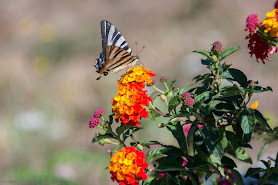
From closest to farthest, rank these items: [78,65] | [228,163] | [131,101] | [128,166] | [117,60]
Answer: [128,166] → [131,101] → [228,163] → [117,60] → [78,65]

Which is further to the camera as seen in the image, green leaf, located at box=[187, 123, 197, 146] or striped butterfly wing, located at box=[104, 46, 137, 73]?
striped butterfly wing, located at box=[104, 46, 137, 73]

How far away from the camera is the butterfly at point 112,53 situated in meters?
2.51

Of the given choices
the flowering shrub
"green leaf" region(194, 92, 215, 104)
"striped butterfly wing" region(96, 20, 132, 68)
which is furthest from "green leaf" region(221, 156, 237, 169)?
"striped butterfly wing" region(96, 20, 132, 68)

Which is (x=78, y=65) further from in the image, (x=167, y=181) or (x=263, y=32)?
(x=263, y=32)

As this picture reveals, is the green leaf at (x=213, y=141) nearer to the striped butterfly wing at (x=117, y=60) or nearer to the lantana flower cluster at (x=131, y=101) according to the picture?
the lantana flower cluster at (x=131, y=101)

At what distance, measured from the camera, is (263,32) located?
6.25ft

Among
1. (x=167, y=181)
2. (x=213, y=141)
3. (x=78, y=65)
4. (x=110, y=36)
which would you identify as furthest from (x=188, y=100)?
(x=78, y=65)

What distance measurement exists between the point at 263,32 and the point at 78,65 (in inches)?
206

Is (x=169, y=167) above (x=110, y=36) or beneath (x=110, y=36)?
beneath

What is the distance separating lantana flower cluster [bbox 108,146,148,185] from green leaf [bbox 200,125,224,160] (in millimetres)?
322

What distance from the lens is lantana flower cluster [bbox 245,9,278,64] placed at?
184cm

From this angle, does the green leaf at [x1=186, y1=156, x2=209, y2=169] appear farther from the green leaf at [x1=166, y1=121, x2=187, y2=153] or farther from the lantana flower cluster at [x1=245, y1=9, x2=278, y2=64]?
the lantana flower cluster at [x1=245, y1=9, x2=278, y2=64]

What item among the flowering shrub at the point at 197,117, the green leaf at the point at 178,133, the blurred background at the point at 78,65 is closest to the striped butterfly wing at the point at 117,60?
the flowering shrub at the point at 197,117

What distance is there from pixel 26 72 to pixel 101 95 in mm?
1644
